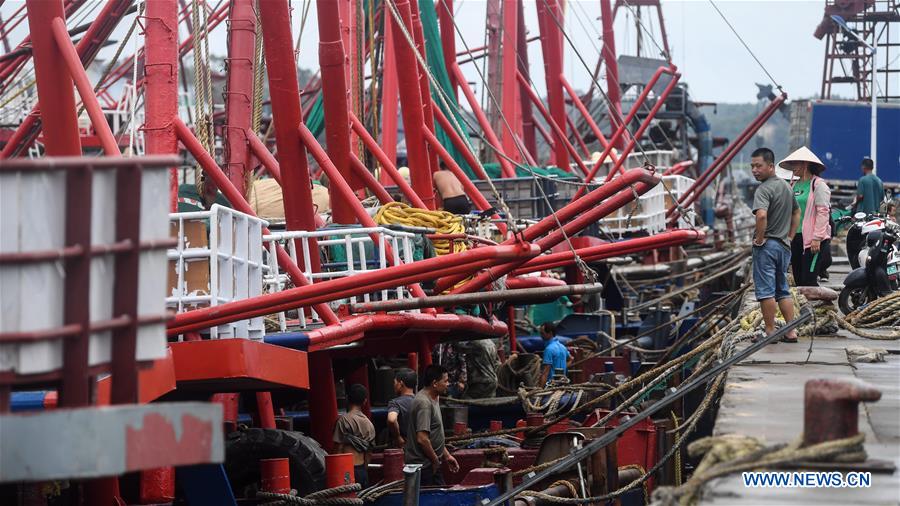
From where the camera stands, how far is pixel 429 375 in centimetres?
1227

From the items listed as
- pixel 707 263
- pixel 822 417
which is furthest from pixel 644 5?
pixel 822 417

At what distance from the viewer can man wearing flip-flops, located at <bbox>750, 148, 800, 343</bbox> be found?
12773mm

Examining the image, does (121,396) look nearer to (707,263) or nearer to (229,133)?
(229,133)

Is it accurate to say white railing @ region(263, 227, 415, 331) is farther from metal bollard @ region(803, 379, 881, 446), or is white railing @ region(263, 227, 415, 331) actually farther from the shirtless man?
metal bollard @ region(803, 379, 881, 446)

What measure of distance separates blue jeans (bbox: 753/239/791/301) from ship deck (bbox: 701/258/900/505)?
0.54 m

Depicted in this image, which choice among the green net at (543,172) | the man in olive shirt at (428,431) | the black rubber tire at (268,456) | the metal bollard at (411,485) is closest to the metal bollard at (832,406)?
the metal bollard at (411,485)

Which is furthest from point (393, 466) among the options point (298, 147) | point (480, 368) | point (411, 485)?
point (480, 368)

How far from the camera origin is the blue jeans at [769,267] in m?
12.8

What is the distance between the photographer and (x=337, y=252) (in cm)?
1639

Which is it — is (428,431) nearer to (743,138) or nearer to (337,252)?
(337,252)

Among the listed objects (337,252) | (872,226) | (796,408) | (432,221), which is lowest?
(796,408)

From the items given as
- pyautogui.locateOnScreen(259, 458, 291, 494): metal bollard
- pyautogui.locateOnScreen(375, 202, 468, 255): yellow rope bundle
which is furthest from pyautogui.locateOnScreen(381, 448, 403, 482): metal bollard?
pyautogui.locateOnScreen(375, 202, 468, 255): yellow rope bundle

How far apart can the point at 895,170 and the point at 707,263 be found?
8.39m

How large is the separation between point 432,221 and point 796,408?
707cm
